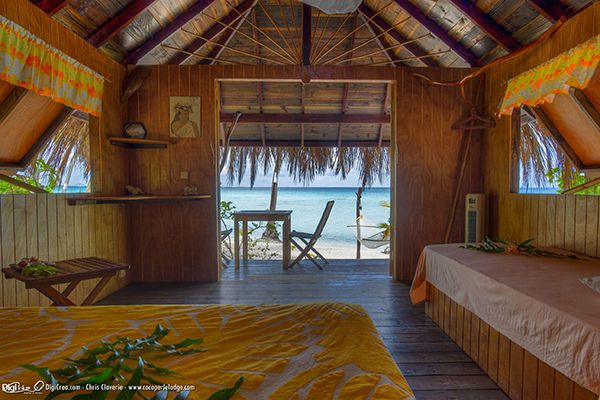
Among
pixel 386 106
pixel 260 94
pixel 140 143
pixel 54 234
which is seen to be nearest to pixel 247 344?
pixel 54 234

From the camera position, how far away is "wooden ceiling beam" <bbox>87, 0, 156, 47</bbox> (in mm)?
2947

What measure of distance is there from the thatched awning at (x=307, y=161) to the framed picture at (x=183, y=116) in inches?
102

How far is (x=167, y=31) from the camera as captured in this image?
11.1 feet

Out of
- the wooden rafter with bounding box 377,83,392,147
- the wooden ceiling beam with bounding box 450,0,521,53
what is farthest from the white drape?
the wooden rafter with bounding box 377,83,392,147

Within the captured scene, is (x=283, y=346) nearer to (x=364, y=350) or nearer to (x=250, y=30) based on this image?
(x=364, y=350)

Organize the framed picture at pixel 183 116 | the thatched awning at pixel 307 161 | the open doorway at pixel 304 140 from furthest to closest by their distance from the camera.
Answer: the thatched awning at pixel 307 161 → the open doorway at pixel 304 140 → the framed picture at pixel 183 116

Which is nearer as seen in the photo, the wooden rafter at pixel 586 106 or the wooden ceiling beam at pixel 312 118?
the wooden rafter at pixel 586 106

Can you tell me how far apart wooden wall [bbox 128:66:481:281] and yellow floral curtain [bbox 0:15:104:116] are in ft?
2.53

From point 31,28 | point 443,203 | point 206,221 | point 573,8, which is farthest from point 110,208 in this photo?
point 573,8

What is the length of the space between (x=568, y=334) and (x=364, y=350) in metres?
0.82

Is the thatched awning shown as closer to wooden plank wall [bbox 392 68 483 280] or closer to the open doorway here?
the open doorway

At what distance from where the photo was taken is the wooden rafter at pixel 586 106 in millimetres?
2418
